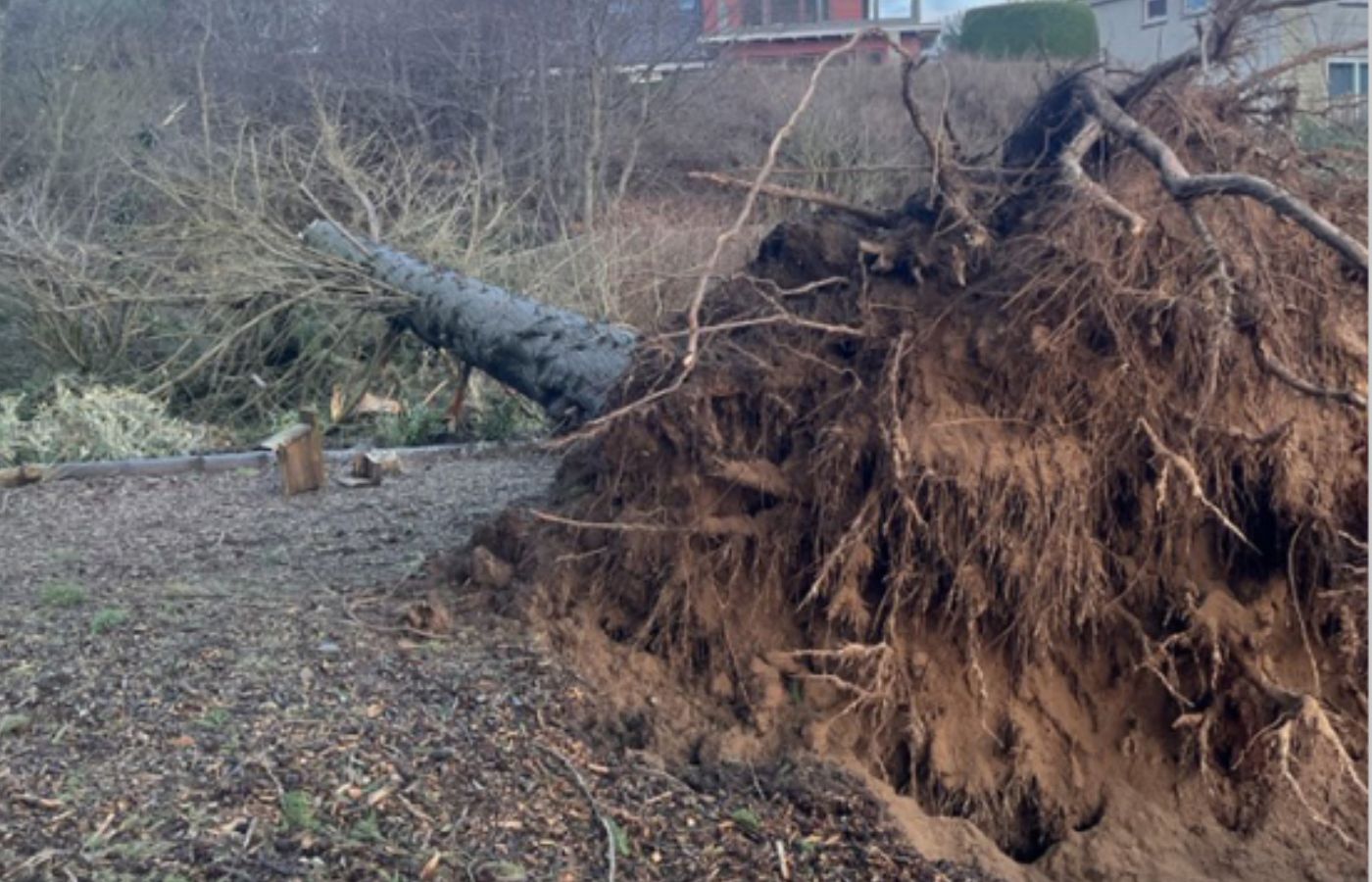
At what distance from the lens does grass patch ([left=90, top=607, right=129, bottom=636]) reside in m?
5.33

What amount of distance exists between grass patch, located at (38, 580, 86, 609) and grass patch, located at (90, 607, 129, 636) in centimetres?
28

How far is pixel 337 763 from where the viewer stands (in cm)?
424

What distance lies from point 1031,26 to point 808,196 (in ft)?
66.5

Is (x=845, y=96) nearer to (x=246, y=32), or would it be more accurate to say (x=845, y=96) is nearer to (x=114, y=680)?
(x=246, y=32)

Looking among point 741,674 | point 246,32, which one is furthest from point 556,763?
point 246,32

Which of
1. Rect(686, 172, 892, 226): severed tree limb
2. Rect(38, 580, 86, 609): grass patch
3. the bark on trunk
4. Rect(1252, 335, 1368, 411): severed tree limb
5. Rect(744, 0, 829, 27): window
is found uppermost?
Rect(744, 0, 829, 27): window

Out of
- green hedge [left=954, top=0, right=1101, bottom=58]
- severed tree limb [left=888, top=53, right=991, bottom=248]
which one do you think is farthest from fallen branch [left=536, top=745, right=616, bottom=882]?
green hedge [left=954, top=0, right=1101, bottom=58]

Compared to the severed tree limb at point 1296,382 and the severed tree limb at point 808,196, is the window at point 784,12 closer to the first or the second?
the severed tree limb at point 808,196

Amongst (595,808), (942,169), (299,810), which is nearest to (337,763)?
(299,810)

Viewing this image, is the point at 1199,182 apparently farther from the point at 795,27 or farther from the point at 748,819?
the point at 795,27

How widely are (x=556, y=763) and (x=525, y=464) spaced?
4.55 m

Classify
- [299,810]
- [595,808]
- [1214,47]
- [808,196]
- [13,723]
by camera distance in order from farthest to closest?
[808,196] < [1214,47] < [13,723] < [595,808] < [299,810]

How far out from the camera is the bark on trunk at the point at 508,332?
791 cm

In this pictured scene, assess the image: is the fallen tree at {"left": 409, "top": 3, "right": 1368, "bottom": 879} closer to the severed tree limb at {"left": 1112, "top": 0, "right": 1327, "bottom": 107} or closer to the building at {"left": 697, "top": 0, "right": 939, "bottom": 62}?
the severed tree limb at {"left": 1112, "top": 0, "right": 1327, "bottom": 107}
